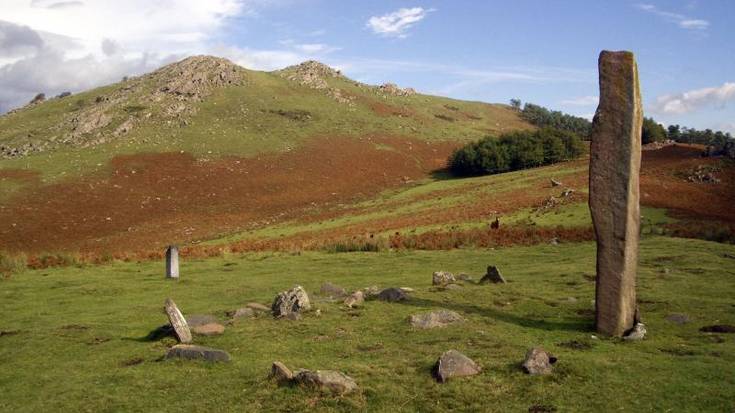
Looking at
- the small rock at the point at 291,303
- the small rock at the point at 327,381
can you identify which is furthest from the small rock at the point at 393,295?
the small rock at the point at 327,381

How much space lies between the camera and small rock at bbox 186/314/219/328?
1587 cm

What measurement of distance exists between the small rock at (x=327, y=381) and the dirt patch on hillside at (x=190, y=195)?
36.5 meters

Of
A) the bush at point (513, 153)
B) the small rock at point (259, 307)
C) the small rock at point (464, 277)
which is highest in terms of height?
the bush at point (513, 153)

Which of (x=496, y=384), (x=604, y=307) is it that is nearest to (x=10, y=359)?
(x=496, y=384)

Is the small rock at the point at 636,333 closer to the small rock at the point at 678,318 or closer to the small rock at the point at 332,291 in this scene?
the small rock at the point at 678,318

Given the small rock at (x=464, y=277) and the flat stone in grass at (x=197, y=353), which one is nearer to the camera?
the flat stone in grass at (x=197, y=353)

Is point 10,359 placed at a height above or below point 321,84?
below

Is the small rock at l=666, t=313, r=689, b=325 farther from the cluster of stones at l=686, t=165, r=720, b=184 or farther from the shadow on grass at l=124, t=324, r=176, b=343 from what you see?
the cluster of stones at l=686, t=165, r=720, b=184

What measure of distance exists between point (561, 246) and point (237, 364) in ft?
69.6

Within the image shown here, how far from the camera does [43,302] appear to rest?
21.2m

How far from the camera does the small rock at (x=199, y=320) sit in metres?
15.9

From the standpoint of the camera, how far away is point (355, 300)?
17.5m

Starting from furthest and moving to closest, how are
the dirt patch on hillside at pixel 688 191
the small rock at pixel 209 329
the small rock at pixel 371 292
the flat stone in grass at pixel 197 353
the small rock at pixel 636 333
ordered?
the dirt patch on hillside at pixel 688 191, the small rock at pixel 371 292, the small rock at pixel 209 329, the small rock at pixel 636 333, the flat stone in grass at pixel 197 353

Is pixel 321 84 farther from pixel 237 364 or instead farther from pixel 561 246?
pixel 237 364
